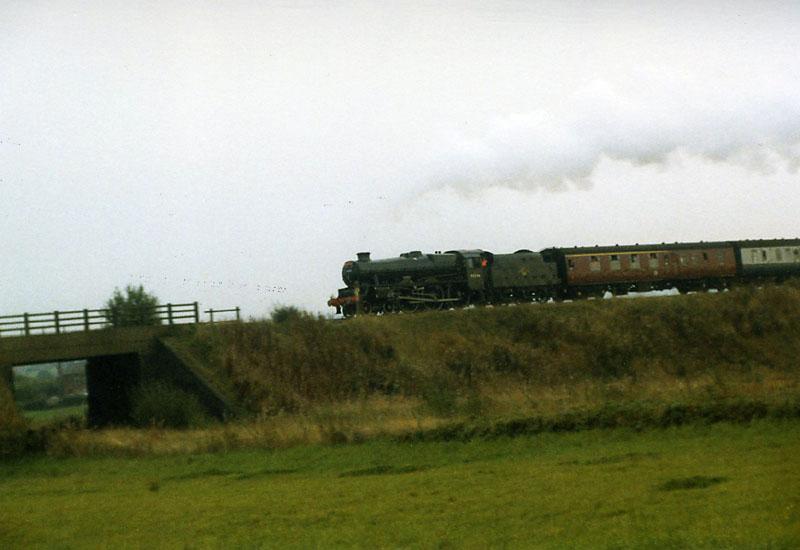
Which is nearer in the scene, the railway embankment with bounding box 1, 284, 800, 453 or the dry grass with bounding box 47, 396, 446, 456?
the railway embankment with bounding box 1, 284, 800, 453

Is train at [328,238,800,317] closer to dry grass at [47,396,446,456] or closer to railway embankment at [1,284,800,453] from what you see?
railway embankment at [1,284,800,453]

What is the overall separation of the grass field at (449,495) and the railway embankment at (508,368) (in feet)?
3.71

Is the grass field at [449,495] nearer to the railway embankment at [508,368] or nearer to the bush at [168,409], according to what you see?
the railway embankment at [508,368]

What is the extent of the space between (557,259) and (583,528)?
4018 centimetres

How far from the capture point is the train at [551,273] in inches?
1857

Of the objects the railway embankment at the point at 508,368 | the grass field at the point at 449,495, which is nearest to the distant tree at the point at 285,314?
the railway embankment at the point at 508,368

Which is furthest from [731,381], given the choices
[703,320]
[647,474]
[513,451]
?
[703,320]

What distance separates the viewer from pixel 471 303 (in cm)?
5131

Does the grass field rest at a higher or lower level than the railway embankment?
lower

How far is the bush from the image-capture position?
33781 millimetres

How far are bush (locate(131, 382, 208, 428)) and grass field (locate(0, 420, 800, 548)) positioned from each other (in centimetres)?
769

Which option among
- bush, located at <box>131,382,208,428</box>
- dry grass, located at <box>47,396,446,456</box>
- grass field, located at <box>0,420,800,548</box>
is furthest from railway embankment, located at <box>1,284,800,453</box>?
bush, located at <box>131,382,208,428</box>

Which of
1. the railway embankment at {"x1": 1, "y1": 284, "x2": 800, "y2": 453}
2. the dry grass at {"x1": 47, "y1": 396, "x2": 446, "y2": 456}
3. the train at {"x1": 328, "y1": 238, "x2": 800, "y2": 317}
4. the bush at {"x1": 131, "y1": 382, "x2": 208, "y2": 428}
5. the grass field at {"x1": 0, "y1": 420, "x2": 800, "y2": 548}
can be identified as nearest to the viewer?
the grass field at {"x1": 0, "y1": 420, "x2": 800, "y2": 548}

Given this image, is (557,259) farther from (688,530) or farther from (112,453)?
(688,530)
